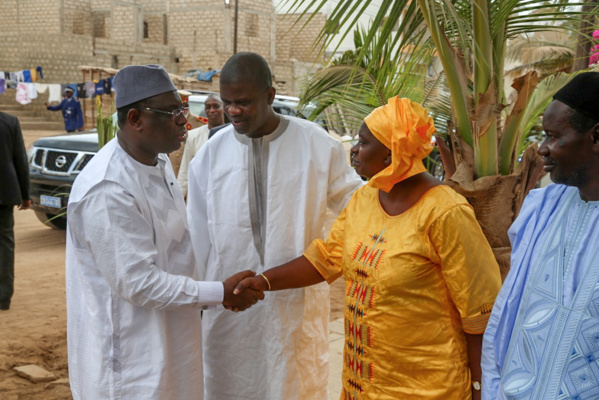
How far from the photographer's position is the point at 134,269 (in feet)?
7.54

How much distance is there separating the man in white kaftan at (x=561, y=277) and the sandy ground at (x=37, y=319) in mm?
3318

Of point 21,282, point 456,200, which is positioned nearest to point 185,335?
point 456,200

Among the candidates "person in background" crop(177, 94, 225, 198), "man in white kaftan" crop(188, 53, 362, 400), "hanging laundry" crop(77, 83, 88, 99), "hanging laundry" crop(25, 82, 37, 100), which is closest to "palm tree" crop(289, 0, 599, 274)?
"man in white kaftan" crop(188, 53, 362, 400)

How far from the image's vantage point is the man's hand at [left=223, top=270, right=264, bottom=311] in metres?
2.66

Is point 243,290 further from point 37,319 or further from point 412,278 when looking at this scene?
point 37,319

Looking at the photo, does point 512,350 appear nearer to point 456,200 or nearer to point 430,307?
point 430,307

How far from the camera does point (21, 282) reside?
6574 mm

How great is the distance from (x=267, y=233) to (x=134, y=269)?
0.81m

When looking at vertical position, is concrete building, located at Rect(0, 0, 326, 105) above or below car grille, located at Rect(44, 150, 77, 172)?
above

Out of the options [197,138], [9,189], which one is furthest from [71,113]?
[197,138]

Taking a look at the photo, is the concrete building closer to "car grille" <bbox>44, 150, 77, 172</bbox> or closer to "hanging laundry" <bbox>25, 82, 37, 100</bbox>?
"hanging laundry" <bbox>25, 82, 37, 100</bbox>

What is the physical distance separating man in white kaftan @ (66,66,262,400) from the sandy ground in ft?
6.37

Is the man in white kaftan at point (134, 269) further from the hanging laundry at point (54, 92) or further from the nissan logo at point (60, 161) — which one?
the hanging laundry at point (54, 92)

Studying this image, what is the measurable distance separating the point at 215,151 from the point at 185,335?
3.17 feet
